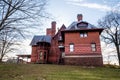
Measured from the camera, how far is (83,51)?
31.1 m

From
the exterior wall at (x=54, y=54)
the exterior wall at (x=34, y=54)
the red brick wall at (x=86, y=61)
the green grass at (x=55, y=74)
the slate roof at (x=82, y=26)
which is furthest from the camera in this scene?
the exterior wall at (x=34, y=54)

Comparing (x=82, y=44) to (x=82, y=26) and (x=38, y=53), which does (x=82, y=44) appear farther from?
(x=38, y=53)

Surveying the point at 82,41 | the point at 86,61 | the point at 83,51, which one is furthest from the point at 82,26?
the point at 86,61

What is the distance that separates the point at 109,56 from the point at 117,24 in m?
10.9

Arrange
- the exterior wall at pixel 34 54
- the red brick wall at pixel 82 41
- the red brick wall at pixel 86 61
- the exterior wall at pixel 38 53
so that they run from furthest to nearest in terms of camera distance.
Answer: the exterior wall at pixel 34 54, the exterior wall at pixel 38 53, the red brick wall at pixel 82 41, the red brick wall at pixel 86 61

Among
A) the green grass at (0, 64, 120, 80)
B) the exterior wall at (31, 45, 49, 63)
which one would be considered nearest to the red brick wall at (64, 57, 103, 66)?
the exterior wall at (31, 45, 49, 63)

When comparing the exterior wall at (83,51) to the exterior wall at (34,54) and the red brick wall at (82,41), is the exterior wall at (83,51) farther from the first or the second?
the exterior wall at (34,54)

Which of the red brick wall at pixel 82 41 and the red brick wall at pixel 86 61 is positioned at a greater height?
the red brick wall at pixel 82 41

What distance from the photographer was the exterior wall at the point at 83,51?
3038cm

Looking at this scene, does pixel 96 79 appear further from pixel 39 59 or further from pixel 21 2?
pixel 39 59

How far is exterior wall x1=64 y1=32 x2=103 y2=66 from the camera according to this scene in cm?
3038

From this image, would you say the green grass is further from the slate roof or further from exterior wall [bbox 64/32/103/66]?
the slate roof

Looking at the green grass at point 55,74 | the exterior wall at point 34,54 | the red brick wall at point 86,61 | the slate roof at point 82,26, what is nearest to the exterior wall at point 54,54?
the exterior wall at point 34,54

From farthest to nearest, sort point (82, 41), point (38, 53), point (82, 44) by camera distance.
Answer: point (38, 53) → point (82, 41) → point (82, 44)
